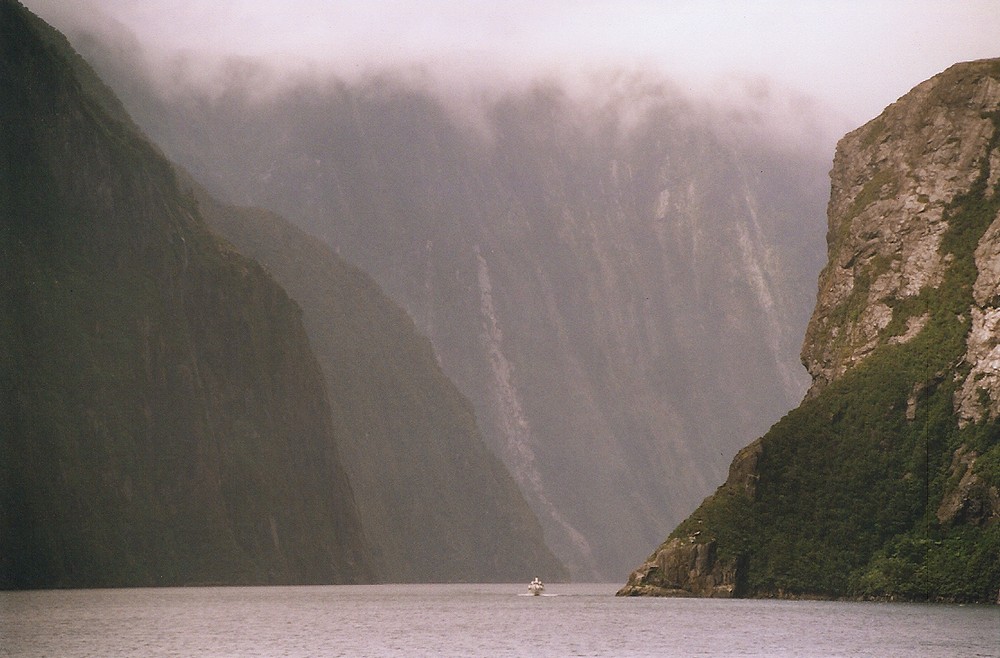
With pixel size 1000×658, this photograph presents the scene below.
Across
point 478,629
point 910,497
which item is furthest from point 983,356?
point 478,629

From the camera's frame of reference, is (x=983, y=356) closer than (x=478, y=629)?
No

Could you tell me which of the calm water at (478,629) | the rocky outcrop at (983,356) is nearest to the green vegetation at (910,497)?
the rocky outcrop at (983,356)

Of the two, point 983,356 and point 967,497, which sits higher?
point 983,356

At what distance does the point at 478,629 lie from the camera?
138500 mm

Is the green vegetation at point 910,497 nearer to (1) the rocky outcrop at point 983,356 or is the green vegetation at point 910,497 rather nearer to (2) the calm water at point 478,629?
(1) the rocky outcrop at point 983,356

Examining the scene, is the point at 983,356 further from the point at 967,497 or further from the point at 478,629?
the point at 478,629

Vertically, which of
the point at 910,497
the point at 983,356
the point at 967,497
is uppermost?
the point at 983,356

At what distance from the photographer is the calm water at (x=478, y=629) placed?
364 feet

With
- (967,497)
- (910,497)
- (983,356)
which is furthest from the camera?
(910,497)

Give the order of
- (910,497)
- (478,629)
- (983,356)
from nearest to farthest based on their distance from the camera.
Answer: (478,629) < (983,356) < (910,497)

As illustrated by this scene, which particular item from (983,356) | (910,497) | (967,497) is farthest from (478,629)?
(983,356)

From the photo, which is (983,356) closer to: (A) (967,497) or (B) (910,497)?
(A) (967,497)

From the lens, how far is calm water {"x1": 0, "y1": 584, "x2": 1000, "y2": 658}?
11106cm

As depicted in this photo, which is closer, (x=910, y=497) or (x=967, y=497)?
(x=967, y=497)
